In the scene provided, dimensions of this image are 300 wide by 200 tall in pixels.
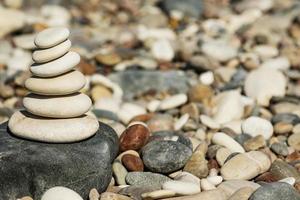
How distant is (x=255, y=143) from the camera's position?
6.12 m

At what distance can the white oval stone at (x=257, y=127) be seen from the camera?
258 inches

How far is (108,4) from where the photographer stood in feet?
42.1

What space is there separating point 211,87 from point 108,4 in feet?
16.6

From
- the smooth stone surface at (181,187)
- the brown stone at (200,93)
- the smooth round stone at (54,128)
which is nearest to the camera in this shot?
the smooth stone surface at (181,187)

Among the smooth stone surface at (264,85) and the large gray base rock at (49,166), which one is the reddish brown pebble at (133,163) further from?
the smooth stone surface at (264,85)

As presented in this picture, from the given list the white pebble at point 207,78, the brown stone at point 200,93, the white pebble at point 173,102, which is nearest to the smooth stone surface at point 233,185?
the white pebble at point 173,102

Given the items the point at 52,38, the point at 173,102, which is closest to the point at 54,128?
the point at 52,38

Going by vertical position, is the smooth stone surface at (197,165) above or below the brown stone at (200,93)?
above

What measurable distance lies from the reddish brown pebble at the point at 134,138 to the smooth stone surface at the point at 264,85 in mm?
2387

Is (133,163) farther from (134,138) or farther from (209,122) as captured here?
(209,122)

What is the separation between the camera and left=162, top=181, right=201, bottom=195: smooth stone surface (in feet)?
16.0

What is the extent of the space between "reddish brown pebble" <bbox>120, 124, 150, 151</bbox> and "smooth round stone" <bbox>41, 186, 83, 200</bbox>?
1220 millimetres

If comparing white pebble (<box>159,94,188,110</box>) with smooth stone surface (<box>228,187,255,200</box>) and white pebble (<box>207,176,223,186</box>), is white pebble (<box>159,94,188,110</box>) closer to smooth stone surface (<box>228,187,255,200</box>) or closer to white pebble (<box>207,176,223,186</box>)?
white pebble (<box>207,176,223,186</box>)

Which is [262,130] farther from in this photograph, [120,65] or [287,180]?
[120,65]
